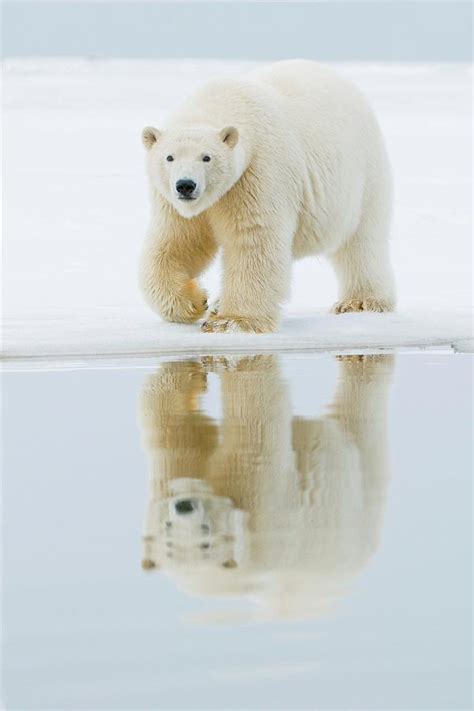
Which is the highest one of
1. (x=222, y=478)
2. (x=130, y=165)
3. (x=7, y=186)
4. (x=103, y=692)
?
(x=130, y=165)

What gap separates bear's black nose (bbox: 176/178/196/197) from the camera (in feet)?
22.3

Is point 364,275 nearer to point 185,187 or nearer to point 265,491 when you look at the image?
point 185,187

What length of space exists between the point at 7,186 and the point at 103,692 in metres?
11.8

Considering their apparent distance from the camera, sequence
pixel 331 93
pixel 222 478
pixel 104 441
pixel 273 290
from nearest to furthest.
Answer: pixel 222 478 < pixel 104 441 < pixel 273 290 < pixel 331 93

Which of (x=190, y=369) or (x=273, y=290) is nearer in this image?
(x=190, y=369)

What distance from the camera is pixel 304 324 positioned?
25.5ft

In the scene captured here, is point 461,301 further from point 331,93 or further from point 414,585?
point 414,585

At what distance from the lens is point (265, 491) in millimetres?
3801

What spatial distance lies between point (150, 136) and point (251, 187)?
59cm

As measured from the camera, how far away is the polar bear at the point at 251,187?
23.1ft

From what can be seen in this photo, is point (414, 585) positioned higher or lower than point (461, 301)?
lower

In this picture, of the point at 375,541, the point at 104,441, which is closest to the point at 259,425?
the point at 104,441

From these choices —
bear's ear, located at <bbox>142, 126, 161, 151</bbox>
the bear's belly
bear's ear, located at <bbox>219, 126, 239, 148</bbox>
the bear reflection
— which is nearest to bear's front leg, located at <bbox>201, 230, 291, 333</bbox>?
the bear's belly

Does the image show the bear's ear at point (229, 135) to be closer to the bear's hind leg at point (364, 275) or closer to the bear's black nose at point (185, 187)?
the bear's black nose at point (185, 187)
